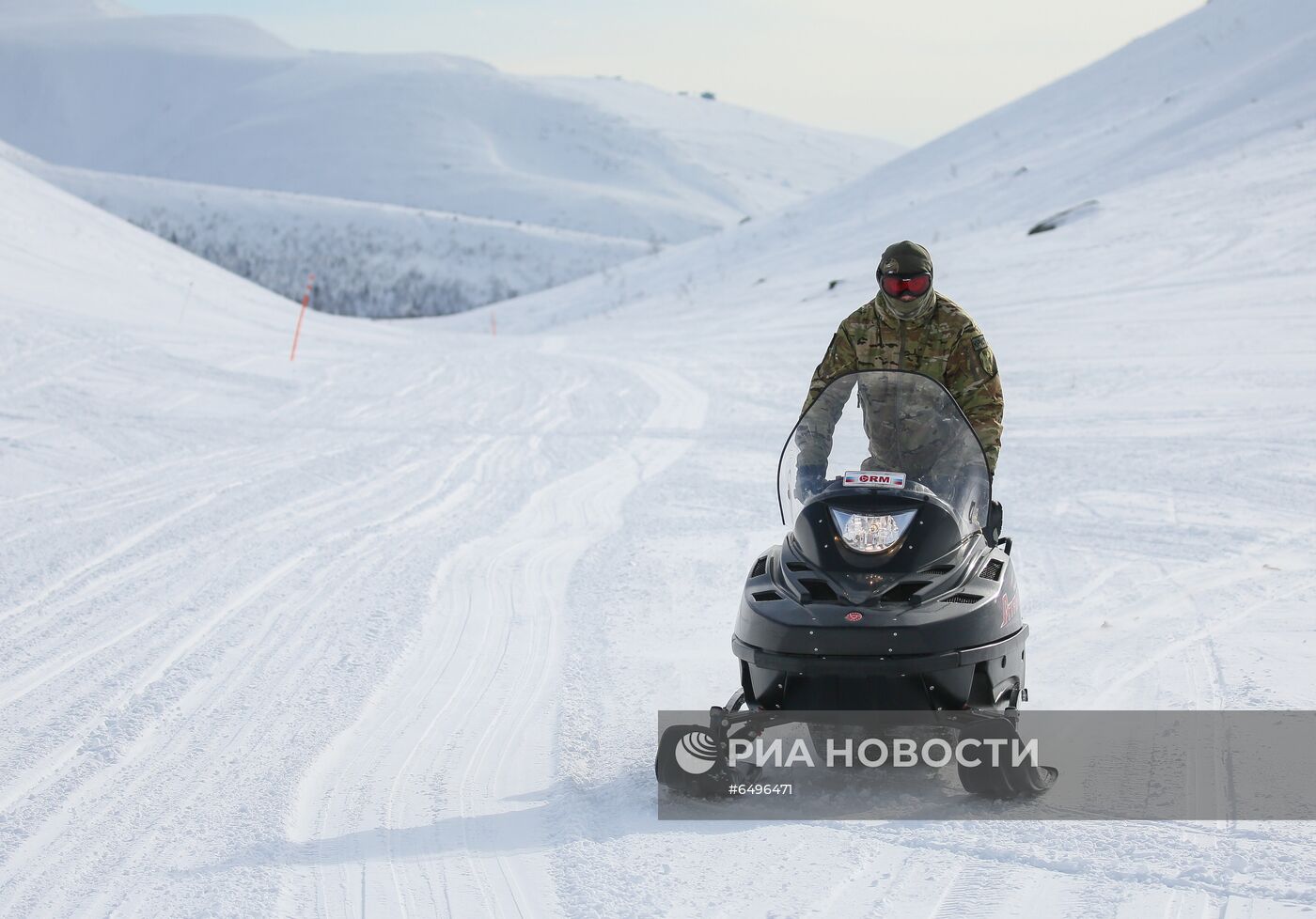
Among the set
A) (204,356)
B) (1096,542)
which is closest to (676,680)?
(1096,542)

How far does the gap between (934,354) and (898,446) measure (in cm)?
49

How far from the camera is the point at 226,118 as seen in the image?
142250mm

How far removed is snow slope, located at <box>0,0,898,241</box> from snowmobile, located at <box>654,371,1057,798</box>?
93426mm

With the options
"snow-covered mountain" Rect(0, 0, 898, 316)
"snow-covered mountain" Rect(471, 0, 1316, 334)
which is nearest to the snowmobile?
"snow-covered mountain" Rect(471, 0, 1316, 334)

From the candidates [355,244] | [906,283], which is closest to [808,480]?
[906,283]

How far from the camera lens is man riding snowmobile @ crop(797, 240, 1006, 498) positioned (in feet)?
15.0

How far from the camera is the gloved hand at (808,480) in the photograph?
176 inches

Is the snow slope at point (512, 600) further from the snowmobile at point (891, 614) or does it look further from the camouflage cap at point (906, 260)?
the camouflage cap at point (906, 260)

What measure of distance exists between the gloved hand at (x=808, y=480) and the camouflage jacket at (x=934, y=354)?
0.27 metres

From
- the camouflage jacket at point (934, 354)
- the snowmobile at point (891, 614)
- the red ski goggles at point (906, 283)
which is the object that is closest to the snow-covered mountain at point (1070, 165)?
the camouflage jacket at point (934, 354)

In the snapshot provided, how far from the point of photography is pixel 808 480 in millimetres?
4520

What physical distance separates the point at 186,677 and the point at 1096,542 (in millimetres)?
5563

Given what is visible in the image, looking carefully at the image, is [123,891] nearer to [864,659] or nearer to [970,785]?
[864,659]

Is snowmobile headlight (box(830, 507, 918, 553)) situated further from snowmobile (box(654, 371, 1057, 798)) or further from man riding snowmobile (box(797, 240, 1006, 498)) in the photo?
man riding snowmobile (box(797, 240, 1006, 498))
